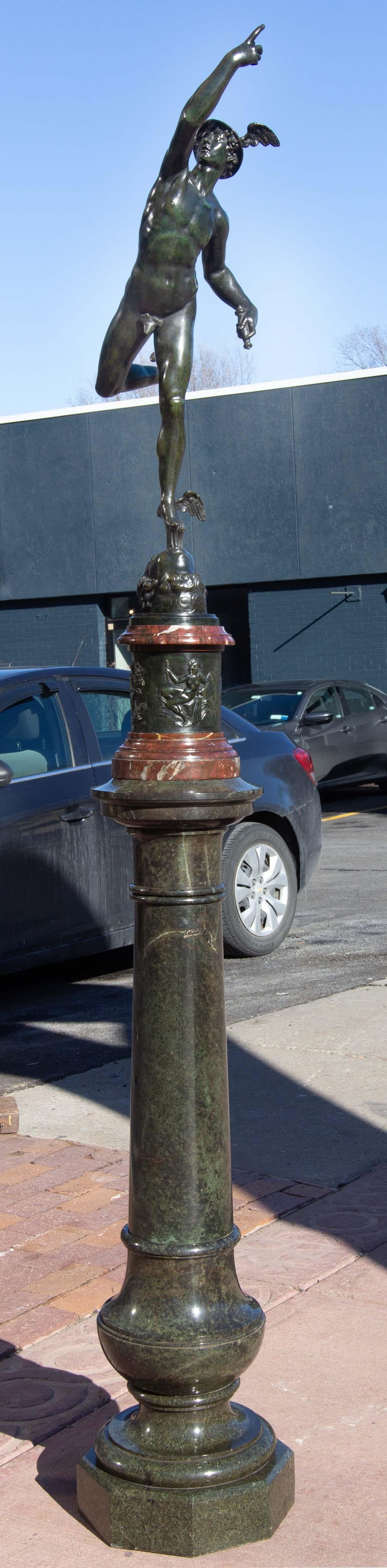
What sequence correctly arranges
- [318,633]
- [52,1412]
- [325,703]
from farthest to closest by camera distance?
[318,633] → [325,703] → [52,1412]

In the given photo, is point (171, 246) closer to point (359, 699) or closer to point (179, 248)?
point (179, 248)

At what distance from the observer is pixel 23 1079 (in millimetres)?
5750

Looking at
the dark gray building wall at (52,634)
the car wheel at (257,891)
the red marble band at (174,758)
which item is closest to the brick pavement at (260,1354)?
the red marble band at (174,758)

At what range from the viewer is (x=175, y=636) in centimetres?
263

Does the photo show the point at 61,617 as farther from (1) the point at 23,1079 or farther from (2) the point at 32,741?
(1) the point at 23,1079

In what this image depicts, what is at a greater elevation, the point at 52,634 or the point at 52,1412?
the point at 52,634

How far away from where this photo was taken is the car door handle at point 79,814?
6.97 meters

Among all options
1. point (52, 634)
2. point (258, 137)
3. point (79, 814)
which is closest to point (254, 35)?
point (258, 137)

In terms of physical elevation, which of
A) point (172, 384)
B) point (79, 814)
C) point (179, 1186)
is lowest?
point (179, 1186)

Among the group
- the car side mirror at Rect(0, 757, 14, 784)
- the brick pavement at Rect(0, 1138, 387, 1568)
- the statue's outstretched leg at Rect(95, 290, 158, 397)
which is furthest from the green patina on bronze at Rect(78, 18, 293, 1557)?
the car side mirror at Rect(0, 757, 14, 784)

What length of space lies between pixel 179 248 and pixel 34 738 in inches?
170

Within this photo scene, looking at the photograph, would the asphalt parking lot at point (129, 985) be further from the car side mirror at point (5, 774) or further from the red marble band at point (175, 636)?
the red marble band at point (175, 636)

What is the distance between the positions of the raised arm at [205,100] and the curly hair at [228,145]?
0.02 meters

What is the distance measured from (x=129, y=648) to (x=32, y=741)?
4403mm
